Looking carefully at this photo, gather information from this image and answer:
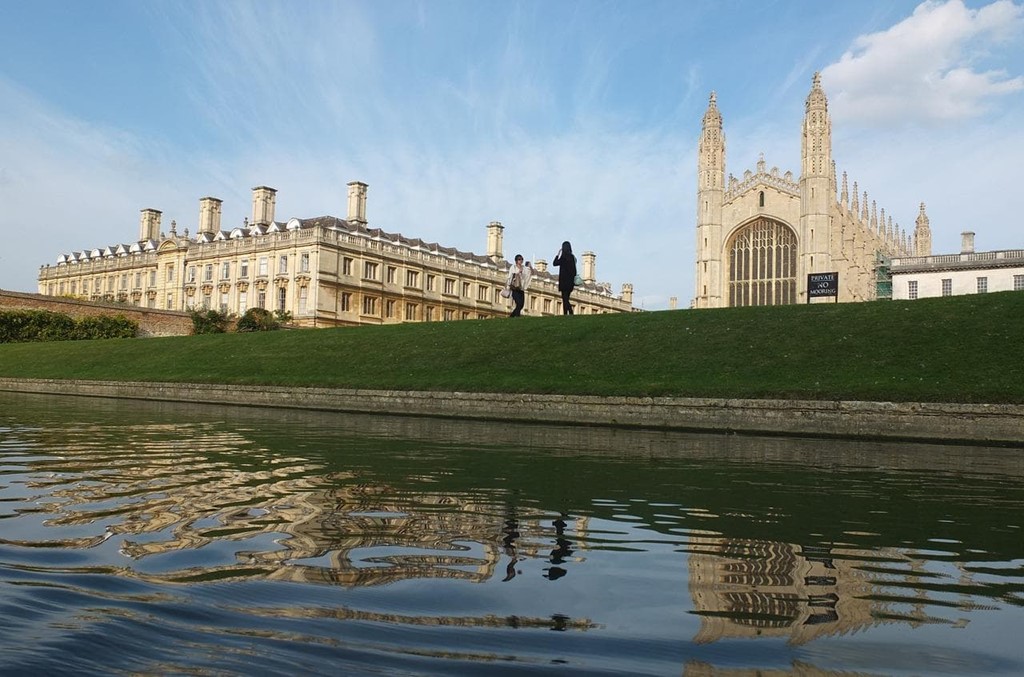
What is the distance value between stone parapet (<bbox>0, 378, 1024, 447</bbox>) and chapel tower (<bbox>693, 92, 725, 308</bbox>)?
4898cm

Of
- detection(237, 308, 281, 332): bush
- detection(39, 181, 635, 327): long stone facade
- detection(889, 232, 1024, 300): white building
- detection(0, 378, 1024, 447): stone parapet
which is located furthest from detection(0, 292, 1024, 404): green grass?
detection(889, 232, 1024, 300): white building

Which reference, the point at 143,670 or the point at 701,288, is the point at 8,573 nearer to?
the point at 143,670

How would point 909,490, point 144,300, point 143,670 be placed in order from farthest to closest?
1. point 144,300
2. point 909,490
3. point 143,670

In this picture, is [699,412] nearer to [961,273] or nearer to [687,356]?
[687,356]

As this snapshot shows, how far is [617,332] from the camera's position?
23672 mm

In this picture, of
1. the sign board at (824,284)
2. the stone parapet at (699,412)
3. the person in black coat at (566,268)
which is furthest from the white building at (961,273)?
the stone parapet at (699,412)

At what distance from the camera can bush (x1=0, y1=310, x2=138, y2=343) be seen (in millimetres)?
48188

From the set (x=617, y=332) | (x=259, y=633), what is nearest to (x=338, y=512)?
(x=259, y=633)

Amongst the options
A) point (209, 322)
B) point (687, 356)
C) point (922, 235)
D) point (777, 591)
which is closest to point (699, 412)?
point (687, 356)

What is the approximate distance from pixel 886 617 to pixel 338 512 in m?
3.45

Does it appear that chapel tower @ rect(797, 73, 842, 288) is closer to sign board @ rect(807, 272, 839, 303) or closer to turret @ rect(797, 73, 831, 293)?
turret @ rect(797, 73, 831, 293)

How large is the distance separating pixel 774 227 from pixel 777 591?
218 feet

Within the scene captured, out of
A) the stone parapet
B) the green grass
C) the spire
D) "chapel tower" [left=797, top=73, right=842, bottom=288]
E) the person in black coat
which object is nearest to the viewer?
the stone parapet

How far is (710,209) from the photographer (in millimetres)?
66812
